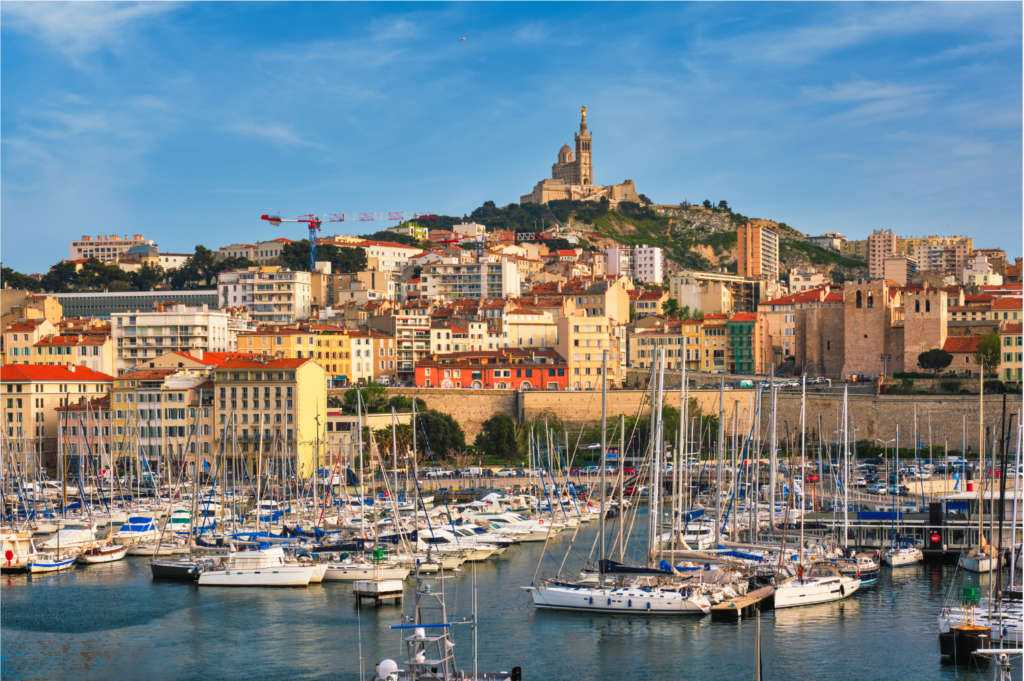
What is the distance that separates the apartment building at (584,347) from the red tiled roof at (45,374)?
2112cm

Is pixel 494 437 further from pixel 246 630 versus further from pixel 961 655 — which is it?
pixel 961 655

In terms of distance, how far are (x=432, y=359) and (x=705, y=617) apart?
39118 millimetres

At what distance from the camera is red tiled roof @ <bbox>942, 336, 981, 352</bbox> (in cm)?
6209

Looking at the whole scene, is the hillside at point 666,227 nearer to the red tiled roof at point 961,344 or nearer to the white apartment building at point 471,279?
the white apartment building at point 471,279

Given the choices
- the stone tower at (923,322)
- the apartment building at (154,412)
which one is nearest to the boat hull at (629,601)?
the apartment building at (154,412)

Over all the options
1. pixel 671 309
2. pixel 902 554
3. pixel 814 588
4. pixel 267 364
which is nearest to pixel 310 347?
pixel 267 364

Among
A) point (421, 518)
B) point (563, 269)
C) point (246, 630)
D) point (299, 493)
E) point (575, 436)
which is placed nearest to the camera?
point (246, 630)

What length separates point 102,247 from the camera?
113 m

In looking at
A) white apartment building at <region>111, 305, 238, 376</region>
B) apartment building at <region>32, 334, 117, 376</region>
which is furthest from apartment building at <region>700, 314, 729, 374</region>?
apartment building at <region>32, 334, 117, 376</region>

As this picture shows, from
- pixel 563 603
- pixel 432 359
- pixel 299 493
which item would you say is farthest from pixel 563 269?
pixel 563 603

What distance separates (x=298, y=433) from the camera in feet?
161

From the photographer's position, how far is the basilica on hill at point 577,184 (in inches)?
5315

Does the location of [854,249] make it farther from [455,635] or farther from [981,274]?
[455,635]

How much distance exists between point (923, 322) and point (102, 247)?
245 feet
